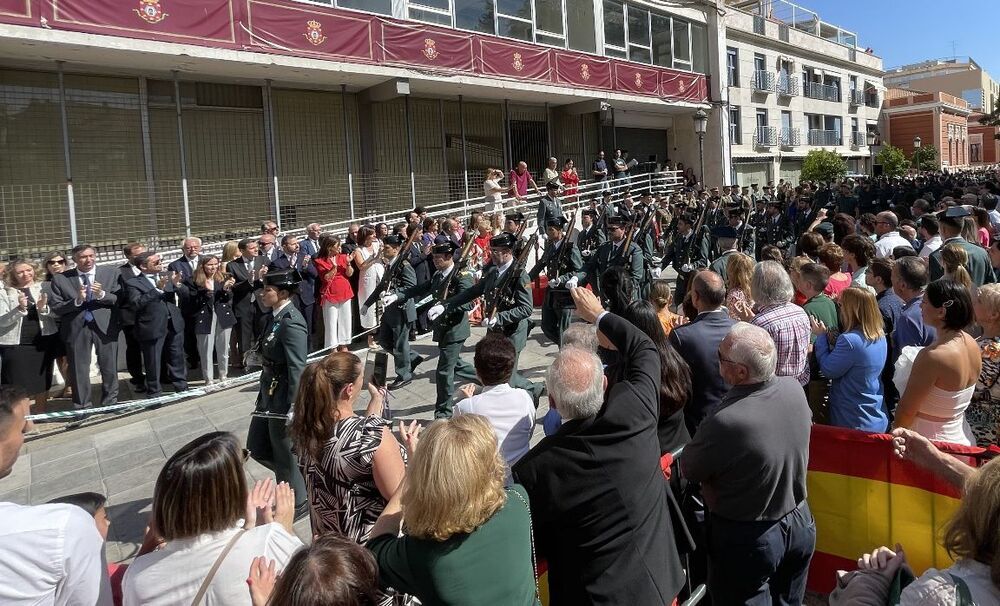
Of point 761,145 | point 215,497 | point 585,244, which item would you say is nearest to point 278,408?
point 215,497

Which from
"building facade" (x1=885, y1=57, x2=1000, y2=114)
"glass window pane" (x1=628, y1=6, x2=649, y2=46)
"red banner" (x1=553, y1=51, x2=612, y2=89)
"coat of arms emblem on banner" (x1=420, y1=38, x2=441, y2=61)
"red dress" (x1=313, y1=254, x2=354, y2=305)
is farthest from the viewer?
"building facade" (x1=885, y1=57, x2=1000, y2=114)

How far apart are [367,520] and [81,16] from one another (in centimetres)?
1076

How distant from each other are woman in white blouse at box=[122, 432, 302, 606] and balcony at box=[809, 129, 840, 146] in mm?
34187

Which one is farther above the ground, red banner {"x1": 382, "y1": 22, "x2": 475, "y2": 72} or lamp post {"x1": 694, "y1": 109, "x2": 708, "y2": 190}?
red banner {"x1": 382, "y1": 22, "x2": 475, "y2": 72}

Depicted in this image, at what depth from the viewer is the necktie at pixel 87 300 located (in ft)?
23.3

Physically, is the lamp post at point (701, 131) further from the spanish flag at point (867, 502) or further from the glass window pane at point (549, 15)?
the spanish flag at point (867, 502)

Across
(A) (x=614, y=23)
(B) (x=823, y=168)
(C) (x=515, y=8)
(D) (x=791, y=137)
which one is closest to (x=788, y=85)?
(D) (x=791, y=137)

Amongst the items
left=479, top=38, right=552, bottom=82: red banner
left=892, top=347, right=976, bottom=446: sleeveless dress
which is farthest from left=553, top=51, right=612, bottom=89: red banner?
left=892, top=347, right=976, bottom=446: sleeveless dress

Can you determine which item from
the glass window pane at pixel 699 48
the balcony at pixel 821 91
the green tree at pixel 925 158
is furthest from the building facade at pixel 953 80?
the glass window pane at pixel 699 48

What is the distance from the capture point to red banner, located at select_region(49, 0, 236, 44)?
9.91 metres

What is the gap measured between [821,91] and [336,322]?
3137 cm

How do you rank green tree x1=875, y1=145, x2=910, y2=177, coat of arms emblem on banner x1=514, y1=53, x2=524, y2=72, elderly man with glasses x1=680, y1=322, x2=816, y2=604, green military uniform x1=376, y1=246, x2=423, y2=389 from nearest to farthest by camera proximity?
elderly man with glasses x1=680, y1=322, x2=816, y2=604, green military uniform x1=376, y1=246, x2=423, y2=389, coat of arms emblem on banner x1=514, y1=53, x2=524, y2=72, green tree x1=875, y1=145, x2=910, y2=177

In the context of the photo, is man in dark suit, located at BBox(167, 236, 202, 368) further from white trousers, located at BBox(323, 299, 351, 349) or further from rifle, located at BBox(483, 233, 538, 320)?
rifle, located at BBox(483, 233, 538, 320)

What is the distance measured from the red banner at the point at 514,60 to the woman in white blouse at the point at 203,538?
14.8 m
